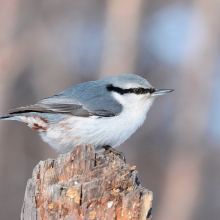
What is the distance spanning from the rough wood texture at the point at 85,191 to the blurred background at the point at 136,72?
174 inches

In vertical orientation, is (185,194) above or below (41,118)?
below

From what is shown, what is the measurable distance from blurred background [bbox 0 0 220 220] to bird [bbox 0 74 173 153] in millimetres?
3436

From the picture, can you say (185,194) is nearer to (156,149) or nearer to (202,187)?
(202,187)

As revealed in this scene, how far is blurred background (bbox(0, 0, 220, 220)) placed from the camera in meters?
7.23

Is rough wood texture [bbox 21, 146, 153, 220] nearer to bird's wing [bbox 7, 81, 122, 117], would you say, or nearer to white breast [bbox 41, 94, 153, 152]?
white breast [bbox 41, 94, 153, 152]

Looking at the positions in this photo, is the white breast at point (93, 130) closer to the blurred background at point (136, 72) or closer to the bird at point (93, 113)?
the bird at point (93, 113)

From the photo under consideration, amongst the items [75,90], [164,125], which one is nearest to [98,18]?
[164,125]

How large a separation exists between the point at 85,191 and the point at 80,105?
1.39m

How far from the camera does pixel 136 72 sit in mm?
7973

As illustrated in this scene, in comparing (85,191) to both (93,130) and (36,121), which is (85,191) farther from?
(36,121)

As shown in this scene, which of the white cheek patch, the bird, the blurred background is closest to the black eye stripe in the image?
the bird

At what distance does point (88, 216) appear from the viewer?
206cm

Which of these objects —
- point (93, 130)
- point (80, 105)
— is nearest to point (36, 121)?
point (80, 105)

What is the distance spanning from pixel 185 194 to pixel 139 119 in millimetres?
4193
